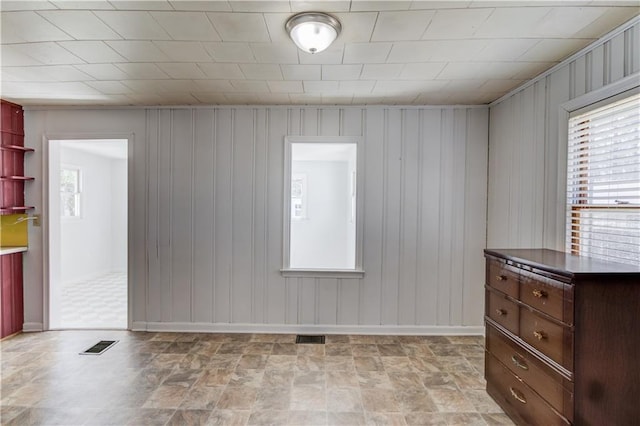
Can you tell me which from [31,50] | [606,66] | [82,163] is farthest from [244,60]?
[82,163]

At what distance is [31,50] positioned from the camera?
84.4 inches

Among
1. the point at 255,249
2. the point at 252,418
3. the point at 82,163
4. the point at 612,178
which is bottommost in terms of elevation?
the point at 252,418

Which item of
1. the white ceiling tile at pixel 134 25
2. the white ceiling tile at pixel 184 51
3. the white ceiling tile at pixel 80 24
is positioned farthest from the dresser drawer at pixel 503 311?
the white ceiling tile at pixel 80 24

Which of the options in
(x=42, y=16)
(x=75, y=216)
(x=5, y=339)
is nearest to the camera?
(x=42, y=16)

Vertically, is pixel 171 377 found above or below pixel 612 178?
below

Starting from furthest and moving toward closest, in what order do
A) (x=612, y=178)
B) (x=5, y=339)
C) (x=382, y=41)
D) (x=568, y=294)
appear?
1. (x=5, y=339)
2. (x=382, y=41)
3. (x=612, y=178)
4. (x=568, y=294)

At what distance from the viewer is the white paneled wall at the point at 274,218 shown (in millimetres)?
3330

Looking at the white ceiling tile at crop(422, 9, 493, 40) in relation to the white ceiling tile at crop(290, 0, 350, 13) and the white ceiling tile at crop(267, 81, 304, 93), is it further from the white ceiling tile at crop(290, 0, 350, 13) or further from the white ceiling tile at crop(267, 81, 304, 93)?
the white ceiling tile at crop(267, 81, 304, 93)

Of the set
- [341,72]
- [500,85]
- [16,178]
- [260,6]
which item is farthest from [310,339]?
[16,178]

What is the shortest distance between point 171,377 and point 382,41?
9.55 ft

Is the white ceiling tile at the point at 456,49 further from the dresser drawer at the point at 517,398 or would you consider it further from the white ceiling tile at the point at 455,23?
the dresser drawer at the point at 517,398

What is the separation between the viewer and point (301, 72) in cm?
248

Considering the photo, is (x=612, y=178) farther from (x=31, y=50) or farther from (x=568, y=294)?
(x=31, y=50)

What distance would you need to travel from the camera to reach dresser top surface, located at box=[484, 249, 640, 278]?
148 centimetres
